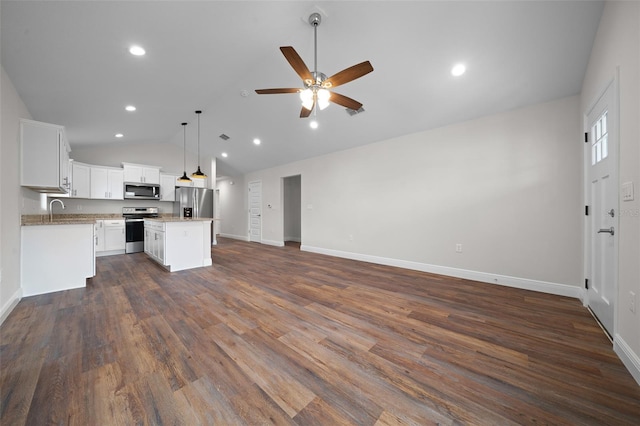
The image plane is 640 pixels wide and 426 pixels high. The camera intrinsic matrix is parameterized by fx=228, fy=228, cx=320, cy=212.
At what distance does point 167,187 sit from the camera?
6789mm

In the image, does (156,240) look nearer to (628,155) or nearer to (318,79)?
(318,79)

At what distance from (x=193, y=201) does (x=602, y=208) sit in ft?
26.7

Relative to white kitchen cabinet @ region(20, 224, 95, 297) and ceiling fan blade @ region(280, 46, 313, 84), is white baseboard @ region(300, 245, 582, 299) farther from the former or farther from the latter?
white kitchen cabinet @ region(20, 224, 95, 297)

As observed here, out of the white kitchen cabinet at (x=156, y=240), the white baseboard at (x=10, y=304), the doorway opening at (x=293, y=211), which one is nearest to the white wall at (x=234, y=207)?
the doorway opening at (x=293, y=211)

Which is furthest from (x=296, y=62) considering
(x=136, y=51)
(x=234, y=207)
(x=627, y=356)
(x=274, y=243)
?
(x=234, y=207)

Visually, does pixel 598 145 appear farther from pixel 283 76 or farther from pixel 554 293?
pixel 283 76

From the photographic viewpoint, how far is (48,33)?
213 cm

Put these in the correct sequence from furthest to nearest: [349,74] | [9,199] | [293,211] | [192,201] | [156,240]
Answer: [293,211]
[192,201]
[156,240]
[9,199]
[349,74]

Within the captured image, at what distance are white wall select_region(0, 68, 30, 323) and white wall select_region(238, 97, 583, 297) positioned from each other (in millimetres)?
4870

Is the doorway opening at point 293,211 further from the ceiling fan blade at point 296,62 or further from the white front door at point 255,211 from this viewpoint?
the ceiling fan blade at point 296,62

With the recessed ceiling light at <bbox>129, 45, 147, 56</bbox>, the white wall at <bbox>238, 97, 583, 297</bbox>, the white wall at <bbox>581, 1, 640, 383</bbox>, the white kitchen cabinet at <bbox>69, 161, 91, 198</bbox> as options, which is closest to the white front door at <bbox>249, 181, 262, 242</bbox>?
the white wall at <bbox>238, 97, 583, 297</bbox>

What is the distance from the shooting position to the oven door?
19.2 ft

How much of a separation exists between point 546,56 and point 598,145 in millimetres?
1113

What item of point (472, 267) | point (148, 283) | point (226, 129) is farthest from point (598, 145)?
point (226, 129)
